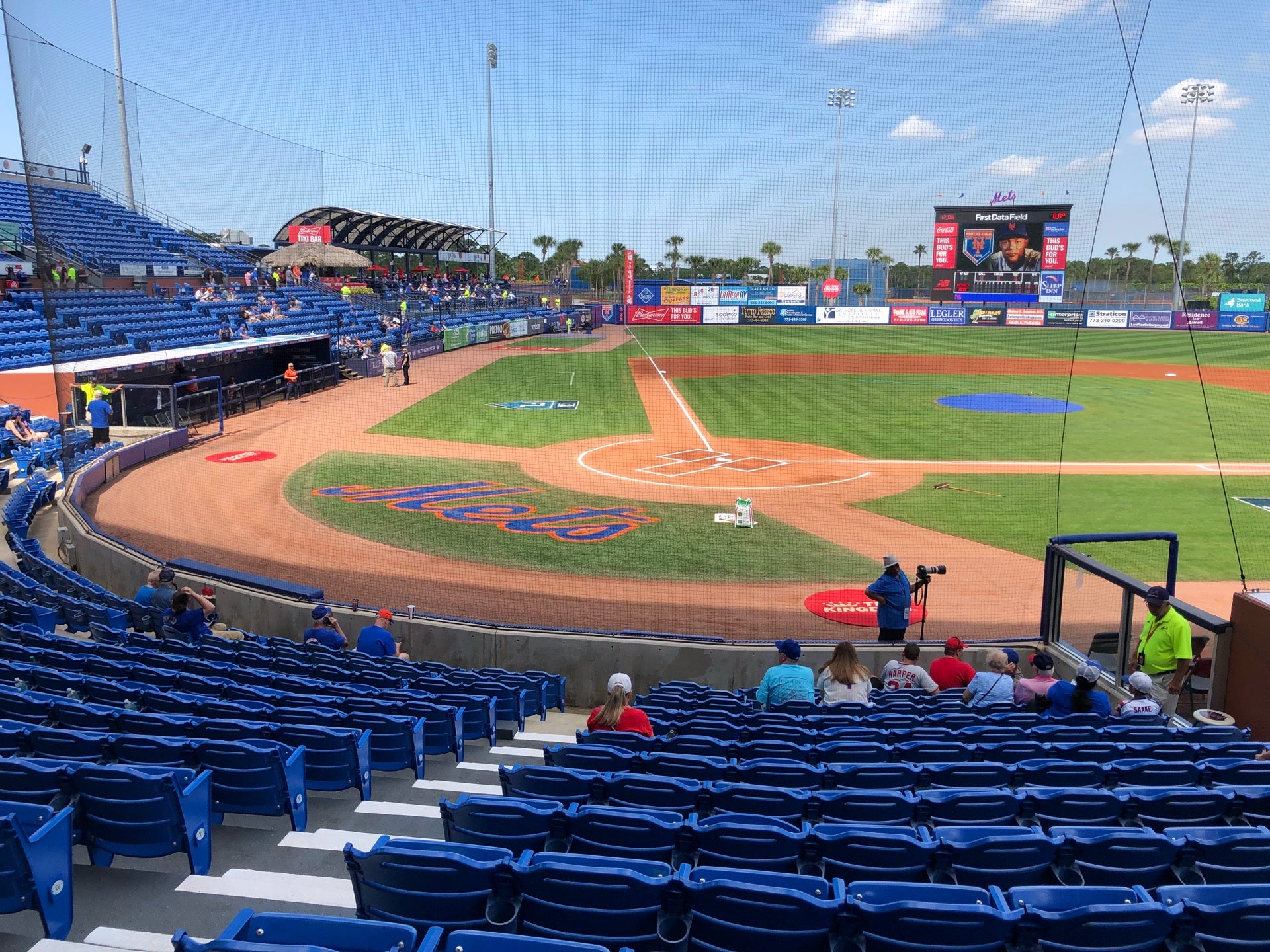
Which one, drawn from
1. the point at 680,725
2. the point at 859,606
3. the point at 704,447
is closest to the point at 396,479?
the point at 704,447

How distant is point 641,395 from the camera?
3070 centimetres

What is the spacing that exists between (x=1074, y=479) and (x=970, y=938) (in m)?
18.0

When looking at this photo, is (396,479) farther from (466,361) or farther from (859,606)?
(466,361)

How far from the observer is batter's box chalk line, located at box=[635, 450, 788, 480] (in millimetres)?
19609

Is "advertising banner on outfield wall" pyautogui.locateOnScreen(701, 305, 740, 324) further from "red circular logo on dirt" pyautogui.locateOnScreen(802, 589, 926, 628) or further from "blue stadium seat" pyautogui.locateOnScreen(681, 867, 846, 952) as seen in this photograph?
"blue stadium seat" pyautogui.locateOnScreen(681, 867, 846, 952)

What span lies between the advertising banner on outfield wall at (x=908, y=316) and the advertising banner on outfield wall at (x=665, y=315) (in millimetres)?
12939

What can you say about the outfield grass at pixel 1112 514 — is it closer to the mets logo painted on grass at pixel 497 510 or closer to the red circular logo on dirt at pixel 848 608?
the red circular logo on dirt at pixel 848 608

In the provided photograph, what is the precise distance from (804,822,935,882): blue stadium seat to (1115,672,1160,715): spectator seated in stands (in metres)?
3.83

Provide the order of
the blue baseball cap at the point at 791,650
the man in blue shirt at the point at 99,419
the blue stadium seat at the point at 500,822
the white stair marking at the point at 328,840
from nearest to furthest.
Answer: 1. the blue stadium seat at the point at 500,822
2. the white stair marking at the point at 328,840
3. the blue baseball cap at the point at 791,650
4. the man in blue shirt at the point at 99,419

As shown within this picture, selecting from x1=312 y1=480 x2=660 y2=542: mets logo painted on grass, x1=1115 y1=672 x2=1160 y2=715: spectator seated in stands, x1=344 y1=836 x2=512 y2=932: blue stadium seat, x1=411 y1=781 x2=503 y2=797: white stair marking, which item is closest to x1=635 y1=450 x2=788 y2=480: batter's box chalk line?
x1=312 y1=480 x2=660 y2=542: mets logo painted on grass

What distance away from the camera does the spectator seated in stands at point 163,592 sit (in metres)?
9.02

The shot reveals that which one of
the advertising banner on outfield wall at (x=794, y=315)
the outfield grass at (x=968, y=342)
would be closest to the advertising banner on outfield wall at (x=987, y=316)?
the outfield grass at (x=968, y=342)

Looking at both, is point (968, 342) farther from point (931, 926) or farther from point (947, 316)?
point (931, 926)

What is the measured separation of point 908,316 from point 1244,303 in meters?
18.7
